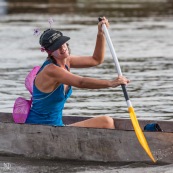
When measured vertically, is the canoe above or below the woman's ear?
below

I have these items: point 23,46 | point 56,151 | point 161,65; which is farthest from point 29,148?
point 23,46

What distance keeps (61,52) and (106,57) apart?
13.1 metres

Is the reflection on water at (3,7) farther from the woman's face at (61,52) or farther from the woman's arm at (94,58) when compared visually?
the woman's face at (61,52)

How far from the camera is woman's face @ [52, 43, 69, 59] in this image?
11.0 metres

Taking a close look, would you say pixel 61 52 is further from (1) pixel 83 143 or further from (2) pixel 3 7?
(2) pixel 3 7

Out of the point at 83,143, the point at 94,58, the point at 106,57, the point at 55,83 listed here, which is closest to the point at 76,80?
the point at 55,83

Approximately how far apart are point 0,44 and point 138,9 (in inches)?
663

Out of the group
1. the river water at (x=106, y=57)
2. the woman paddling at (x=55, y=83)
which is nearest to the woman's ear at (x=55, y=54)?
the woman paddling at (x=55, y=83)

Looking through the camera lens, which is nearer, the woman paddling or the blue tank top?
the woman paddling

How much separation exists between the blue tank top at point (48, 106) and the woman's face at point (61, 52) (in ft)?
0.46

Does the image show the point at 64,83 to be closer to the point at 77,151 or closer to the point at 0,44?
the point at 77,151

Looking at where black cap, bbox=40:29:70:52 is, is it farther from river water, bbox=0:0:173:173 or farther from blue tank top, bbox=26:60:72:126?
river water, bbox=0:0:173:173

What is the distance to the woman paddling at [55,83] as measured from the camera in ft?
35.8

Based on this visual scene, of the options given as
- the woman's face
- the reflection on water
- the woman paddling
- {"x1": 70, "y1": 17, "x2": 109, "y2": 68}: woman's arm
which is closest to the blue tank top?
the woman paddling
